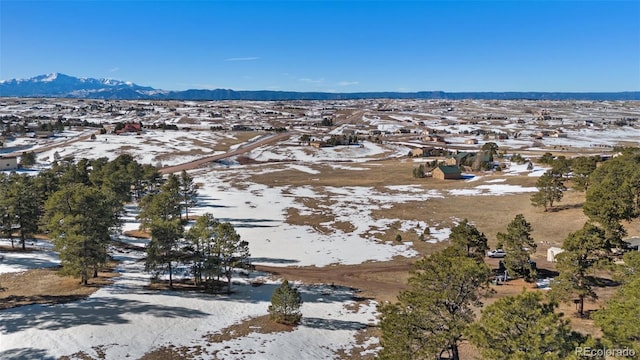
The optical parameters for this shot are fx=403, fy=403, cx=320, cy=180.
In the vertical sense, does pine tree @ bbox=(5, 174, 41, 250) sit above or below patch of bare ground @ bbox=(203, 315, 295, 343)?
above

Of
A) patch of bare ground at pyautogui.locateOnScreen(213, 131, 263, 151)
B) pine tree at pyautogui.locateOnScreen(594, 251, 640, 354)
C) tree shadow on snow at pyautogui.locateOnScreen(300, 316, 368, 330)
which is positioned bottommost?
tree shadow on snow at pyautogui.locateOnScreen(300, 316, 368, 330)

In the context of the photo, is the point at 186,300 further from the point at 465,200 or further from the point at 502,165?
the point at 502,165

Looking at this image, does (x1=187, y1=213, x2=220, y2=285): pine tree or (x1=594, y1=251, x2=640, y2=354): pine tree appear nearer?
(x1=594, y1=251, x2=640, y2=354): pine tree

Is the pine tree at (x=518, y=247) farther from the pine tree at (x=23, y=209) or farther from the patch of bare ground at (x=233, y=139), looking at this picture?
the patch of bare ground at (x=233, y=139)

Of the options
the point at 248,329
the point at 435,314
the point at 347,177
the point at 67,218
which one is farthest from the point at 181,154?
the point at 435,314

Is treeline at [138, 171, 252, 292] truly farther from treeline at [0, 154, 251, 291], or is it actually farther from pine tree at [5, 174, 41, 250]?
pine tree at [5, 174, 41, 250]

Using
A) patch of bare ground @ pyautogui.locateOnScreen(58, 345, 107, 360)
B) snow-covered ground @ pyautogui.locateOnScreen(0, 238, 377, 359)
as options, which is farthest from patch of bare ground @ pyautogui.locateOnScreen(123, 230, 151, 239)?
patch of bare ground @ pyautogui.locateOnScreen(58, 345, 107, 360)
